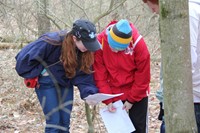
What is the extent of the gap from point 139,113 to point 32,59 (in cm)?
114

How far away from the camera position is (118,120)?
154 inches

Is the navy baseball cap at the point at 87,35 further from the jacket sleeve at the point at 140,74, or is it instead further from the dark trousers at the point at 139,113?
the dark trousers at the point at 139,113

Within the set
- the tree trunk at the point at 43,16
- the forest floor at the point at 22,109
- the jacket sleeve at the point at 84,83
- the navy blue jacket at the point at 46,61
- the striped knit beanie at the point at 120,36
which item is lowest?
the forest floor at the point at 22,109

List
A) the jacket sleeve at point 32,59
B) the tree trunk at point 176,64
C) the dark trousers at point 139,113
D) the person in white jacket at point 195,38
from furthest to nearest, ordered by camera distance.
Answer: the dark trousers at point 139,113 → the jacket sleeve at point 32,59 → the person in white jacket at point 195,38 → the tree trunk at point 176,64

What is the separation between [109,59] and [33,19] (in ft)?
11.3

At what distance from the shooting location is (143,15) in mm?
8344

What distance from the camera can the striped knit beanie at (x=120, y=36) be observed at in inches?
141

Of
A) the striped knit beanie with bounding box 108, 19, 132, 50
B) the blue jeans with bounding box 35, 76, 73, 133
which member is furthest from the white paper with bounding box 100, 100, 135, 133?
the striped knit beanie with bounding box 108, 19, 132, 50


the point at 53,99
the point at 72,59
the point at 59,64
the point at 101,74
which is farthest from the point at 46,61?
the point at 101,74

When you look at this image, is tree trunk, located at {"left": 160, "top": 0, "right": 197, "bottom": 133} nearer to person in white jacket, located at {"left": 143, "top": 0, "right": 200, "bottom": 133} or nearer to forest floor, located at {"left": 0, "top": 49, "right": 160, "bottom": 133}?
person in white jacket, located at {"left": 143, "top": 0, "right": 200, "bottom": 133}

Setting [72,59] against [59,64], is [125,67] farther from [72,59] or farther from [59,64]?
[59,64]

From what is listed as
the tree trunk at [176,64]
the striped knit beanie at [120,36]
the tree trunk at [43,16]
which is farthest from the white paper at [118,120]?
the tree trunk at [43,16]

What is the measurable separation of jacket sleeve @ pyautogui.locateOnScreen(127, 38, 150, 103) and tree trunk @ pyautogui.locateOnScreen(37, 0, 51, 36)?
225 centimetres

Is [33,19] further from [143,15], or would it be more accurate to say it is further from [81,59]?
[81,59]
